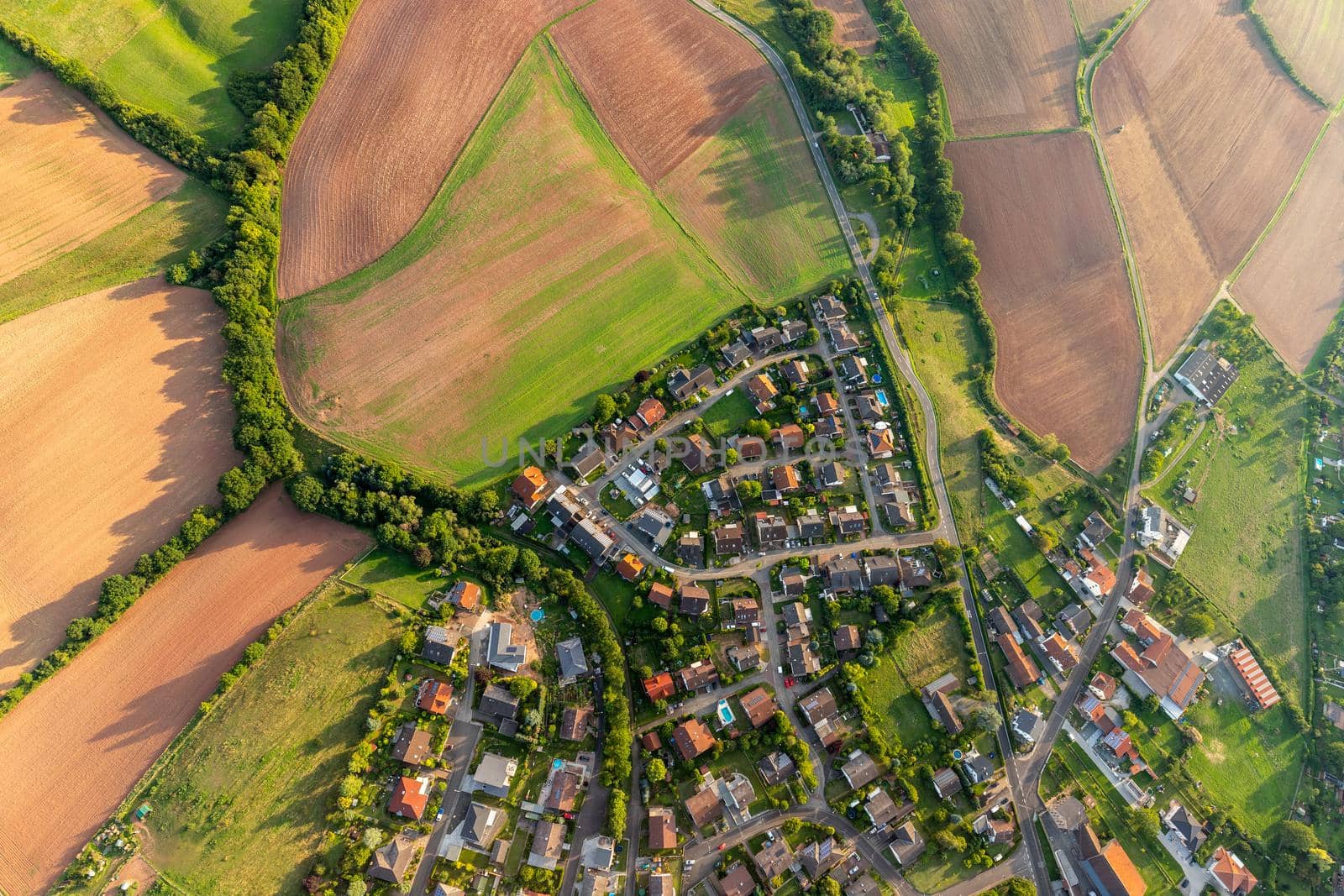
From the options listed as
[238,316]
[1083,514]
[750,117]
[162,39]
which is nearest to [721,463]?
[1083,514]

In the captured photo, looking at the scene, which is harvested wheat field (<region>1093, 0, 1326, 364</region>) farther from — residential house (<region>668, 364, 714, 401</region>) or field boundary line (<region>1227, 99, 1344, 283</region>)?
residential house (<region>668, 364, 714, 401</region>)

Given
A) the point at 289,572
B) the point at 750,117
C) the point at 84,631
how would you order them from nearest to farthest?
1. the point at 84,631
2. the point at 289,572
3. the point at 750,117

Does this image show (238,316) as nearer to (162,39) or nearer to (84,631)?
(84,631)

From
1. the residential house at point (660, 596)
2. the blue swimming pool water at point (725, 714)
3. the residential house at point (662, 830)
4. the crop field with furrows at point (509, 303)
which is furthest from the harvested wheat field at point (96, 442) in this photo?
the blue swimming pool water at point (725, 714)

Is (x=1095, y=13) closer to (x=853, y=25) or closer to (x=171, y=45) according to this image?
(x=853, y=25)

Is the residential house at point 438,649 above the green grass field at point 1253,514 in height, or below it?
below

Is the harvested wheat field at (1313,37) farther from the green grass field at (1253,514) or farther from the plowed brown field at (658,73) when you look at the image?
the plowed brown field at (658,73)

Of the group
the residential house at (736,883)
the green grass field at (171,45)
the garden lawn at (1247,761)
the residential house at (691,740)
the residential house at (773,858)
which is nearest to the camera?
the residential house at (736,883)

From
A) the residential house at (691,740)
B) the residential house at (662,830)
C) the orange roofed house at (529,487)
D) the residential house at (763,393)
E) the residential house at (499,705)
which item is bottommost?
the residential house at (662,830)

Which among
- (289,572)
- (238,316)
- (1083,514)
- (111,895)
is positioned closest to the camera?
(111,895)
